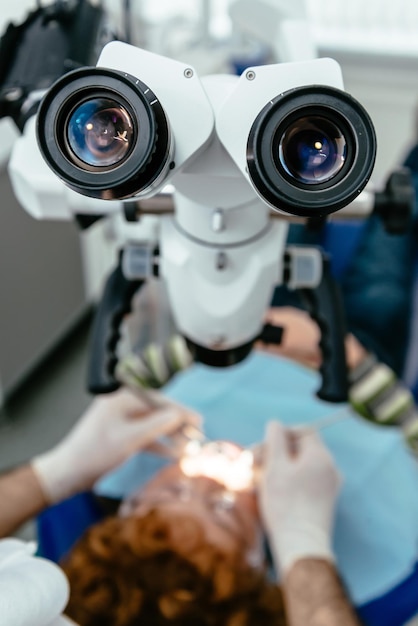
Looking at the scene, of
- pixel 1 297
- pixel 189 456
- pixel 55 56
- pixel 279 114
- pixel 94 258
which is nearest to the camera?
pixel 279 114

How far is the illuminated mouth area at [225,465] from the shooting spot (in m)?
1.18

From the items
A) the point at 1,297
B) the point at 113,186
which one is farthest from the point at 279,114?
the point at 1,297

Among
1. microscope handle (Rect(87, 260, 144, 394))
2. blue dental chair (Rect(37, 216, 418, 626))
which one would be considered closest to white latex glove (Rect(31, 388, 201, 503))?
blue dental chair (Rect(37, 216, 418, 626))

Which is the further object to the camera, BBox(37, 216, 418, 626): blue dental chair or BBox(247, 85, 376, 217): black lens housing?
BBox(37, 216, 418, 626): blue dental chair

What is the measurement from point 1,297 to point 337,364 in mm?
1178

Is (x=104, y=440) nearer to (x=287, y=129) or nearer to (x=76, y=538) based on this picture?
(x=76, y=538)

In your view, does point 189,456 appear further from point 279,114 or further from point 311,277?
point 279,114

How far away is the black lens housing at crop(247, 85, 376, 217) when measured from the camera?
1.48ft

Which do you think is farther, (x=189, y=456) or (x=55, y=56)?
(x=189, y=456)

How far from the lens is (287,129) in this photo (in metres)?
0.47

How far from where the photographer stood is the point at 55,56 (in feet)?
2.16

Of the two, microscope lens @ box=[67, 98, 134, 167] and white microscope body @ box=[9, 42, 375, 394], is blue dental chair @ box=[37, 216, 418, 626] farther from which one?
microscope lens @ box=[67, 98, 134, 167]

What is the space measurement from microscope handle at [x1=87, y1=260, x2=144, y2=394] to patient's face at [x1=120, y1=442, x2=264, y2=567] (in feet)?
1.31

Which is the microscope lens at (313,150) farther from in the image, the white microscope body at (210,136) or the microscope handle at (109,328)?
the microscope handle at (109,328)
